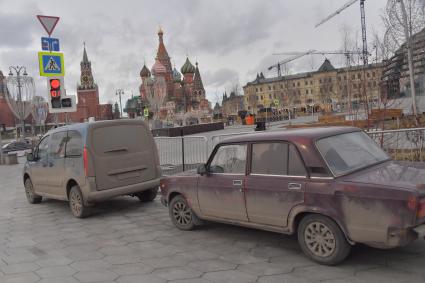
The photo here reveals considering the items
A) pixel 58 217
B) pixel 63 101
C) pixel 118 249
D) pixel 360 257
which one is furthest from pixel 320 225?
pixel 63 101

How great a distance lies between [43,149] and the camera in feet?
31.0

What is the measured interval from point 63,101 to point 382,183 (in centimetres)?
1069

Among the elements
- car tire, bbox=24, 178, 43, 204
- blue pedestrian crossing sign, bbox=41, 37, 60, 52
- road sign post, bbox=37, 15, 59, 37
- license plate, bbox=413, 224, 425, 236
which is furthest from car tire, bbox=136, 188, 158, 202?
license plate, bbox=413, 224, 425, 236

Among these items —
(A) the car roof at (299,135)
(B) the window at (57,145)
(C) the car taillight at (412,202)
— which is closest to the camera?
(C) the car taillight at (412,202)

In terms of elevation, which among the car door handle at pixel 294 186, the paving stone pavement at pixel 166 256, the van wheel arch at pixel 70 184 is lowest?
the paving stone pavement at pixel 166 256

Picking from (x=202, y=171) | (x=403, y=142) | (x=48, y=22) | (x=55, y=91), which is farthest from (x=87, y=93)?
(x=202, y=171)

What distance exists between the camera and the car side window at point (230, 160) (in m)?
5.60

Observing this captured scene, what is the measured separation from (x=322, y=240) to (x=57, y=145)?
6.32 m

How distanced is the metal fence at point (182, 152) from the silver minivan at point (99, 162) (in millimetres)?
2278

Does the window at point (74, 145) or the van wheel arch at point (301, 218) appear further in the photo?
the window at point (74, 145)

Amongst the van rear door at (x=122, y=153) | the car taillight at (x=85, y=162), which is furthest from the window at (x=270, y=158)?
the car taillight at (x=85, y=162)

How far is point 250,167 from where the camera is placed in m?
5.45

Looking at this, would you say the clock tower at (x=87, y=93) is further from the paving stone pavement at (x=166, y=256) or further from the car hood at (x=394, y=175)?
the car hood at (x=394, y=175)

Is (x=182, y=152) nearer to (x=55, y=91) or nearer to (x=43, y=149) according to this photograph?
(x=43, y=149)
